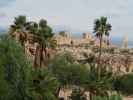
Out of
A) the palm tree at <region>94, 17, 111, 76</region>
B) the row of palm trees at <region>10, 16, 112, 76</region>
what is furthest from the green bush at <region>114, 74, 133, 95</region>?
the row of palm trees at <region>10, 16, 112, 76</region>

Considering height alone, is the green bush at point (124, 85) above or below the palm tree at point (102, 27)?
below

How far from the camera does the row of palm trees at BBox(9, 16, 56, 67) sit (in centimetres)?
7431

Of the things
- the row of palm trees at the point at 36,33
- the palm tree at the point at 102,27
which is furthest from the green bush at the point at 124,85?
the row of palm trees at the point at 36,33

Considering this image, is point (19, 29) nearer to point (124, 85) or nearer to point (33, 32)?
point (33, 32)

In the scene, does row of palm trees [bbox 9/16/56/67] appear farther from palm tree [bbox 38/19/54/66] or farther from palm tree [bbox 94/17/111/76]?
palm tree [bbox 94/17/111/76]

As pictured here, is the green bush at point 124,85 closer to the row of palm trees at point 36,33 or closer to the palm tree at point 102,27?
the palm tree at point 102,27

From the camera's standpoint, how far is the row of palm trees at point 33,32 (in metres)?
74.3

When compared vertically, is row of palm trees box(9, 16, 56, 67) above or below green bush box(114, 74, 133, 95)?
above

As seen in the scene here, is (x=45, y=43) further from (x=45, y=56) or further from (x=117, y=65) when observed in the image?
(x=117, y=65)

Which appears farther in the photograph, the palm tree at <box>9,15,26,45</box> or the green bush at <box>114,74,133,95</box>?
the green bush at <box>114,74,133,95</box>

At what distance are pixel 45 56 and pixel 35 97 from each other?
2140 centimetres

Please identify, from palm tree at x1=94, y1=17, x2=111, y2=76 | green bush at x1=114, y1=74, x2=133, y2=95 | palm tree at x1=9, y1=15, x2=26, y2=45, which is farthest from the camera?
green bush at x1=114, y1=74, x2=133, y2=95

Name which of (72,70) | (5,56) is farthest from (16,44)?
(72,70)

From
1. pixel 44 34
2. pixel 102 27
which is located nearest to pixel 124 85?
pixel 102 27
